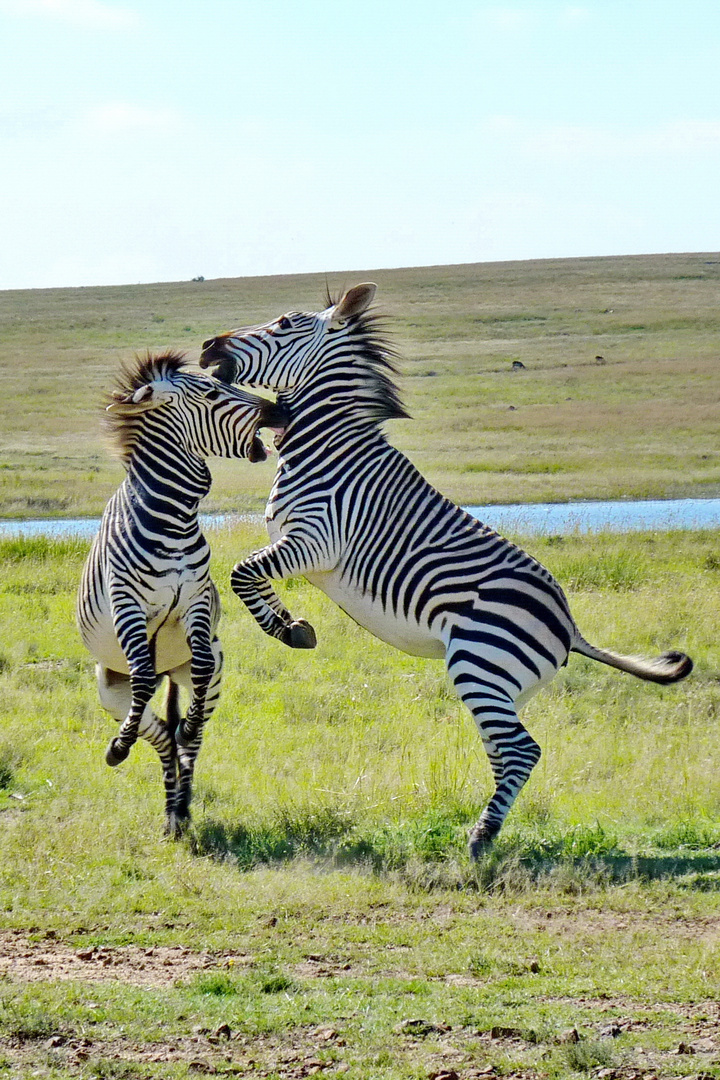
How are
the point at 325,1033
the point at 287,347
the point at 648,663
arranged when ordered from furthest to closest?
the point at 287,347
the point at 648,663
the point at 325,1033

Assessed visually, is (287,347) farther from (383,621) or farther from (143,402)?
(383,621)

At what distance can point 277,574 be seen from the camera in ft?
22.2

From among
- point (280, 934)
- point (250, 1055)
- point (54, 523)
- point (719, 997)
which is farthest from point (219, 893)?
point (54, 523)

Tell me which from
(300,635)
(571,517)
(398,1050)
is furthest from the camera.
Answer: (571,517)

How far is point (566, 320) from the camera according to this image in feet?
214

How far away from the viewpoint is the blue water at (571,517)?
834 inches

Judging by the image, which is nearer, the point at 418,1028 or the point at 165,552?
the point at 418,1028

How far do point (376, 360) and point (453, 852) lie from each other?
291 centimetres

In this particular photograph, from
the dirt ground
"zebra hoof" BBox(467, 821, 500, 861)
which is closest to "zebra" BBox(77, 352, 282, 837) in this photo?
"zebra hoof" BBox(467, 821, 500, 861)

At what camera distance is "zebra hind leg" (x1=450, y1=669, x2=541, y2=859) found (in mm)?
6527

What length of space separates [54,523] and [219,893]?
21.9 m

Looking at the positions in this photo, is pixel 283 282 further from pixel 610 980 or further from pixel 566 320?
pixel 610 980

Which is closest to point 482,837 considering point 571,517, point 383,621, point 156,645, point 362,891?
point 362,891

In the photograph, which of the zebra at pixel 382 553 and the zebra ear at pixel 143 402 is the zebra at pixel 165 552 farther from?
the zebra at pixel 382 553
